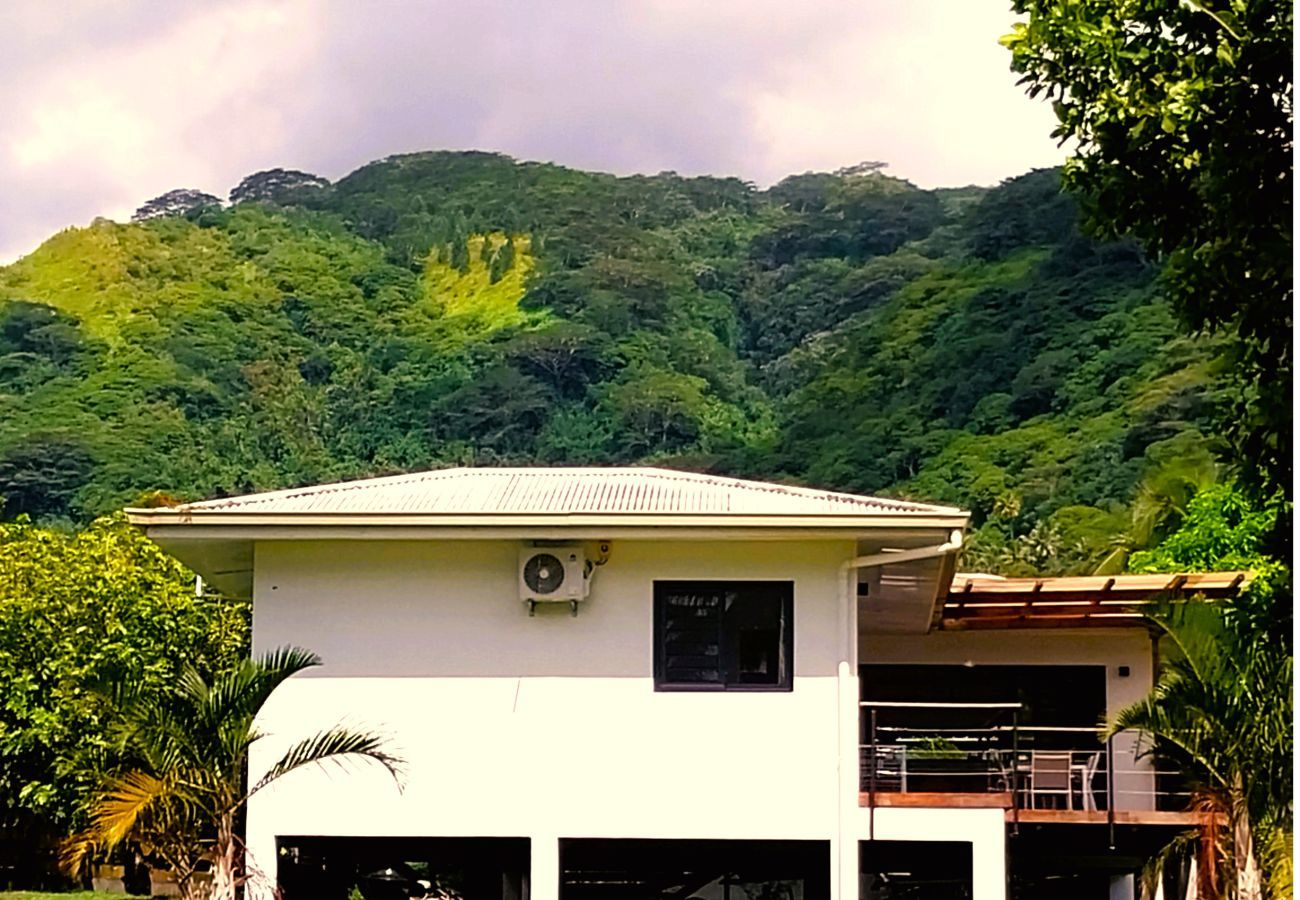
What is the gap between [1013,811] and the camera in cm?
1509

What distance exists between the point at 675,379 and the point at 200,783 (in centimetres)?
5854

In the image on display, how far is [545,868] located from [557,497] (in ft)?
8.80

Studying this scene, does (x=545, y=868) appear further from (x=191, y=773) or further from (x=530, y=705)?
→ (x=191, y=773)

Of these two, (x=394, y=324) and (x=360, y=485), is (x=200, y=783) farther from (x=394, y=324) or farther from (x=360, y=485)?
(x=394, y=324)

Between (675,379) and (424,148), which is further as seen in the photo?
(424,148)

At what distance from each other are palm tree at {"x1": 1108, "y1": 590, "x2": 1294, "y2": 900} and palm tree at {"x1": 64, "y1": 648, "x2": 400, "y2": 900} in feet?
20.7

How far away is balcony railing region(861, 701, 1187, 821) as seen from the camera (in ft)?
50.2

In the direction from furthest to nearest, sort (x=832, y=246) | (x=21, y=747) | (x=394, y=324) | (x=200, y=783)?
(x=832, y=246)
(x=394, y=324)
(x=21, y=747)
(x=200, y=783)

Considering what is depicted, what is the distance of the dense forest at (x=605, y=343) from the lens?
2151 inches

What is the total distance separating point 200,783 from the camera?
1256cm

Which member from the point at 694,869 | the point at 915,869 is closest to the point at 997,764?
the point at 915,869

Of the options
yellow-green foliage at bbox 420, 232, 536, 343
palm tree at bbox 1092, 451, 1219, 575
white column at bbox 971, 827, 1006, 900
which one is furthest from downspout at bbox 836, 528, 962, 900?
yellow-green foliage at bbox 420, 232, 536, 343

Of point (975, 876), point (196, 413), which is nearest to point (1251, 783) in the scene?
point (975, 876)

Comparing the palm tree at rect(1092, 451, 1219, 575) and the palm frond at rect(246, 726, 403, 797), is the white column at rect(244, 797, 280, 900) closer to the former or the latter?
the palm frond at rect(246, 726, 403, 797)
